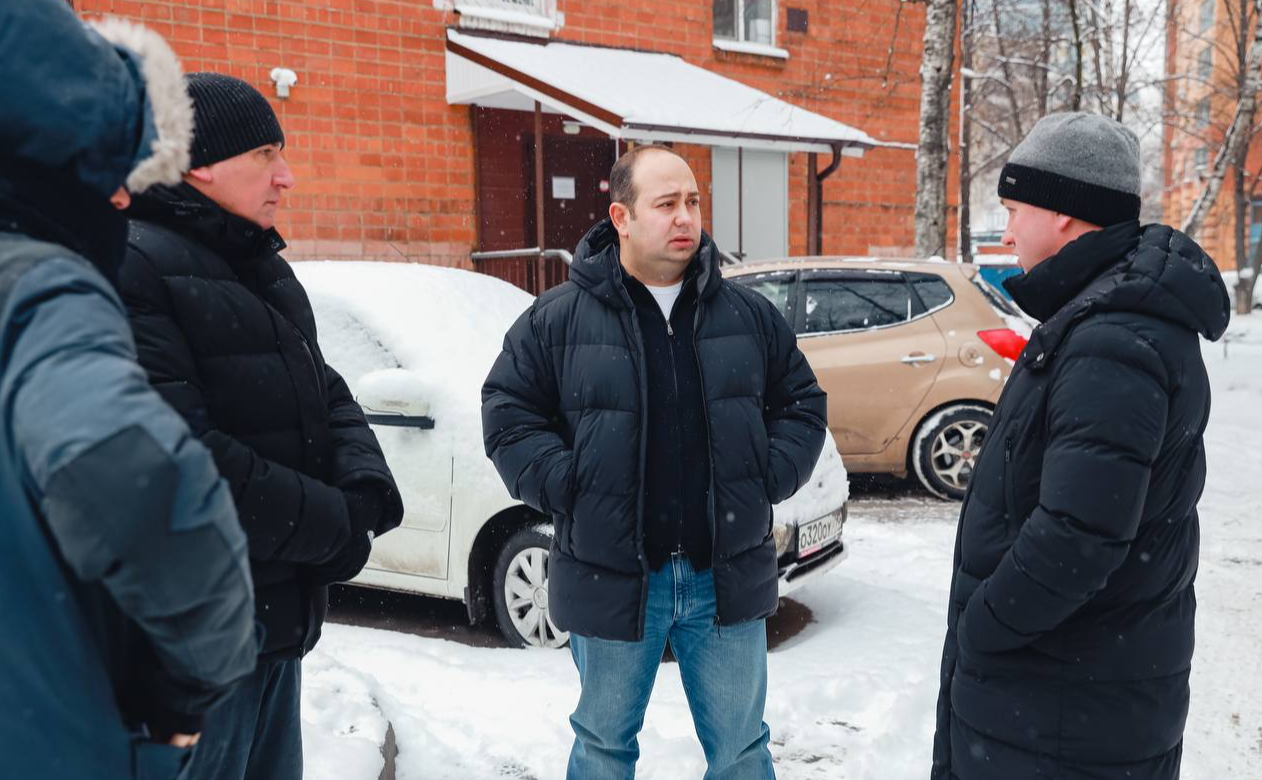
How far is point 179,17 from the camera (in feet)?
33.3

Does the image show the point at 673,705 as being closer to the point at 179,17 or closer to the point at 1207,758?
the point at 1207,758

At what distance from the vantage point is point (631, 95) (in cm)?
1093

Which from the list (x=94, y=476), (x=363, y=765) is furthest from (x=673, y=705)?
(x=94, y=476)

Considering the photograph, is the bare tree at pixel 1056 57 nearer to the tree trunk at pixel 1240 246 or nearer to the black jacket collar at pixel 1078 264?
the tree trunk at pixel 1240 246

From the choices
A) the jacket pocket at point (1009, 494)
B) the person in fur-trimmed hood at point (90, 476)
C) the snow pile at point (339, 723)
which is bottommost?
the snow pile at point (339, 723)

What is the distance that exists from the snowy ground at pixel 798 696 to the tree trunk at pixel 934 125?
5970 millimetres

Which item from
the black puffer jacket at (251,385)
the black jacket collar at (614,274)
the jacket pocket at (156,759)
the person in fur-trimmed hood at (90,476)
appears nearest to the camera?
the person in fur-trimmed hood at (90,476)

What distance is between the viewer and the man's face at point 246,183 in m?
2.00

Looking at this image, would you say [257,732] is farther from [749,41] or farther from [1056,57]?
[1056,57]

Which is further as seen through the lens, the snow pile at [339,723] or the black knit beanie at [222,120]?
the snow pile at [339,723]

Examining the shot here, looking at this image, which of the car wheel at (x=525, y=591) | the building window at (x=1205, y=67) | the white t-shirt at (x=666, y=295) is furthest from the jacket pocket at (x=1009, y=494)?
the building window at (x=1205, y=67)

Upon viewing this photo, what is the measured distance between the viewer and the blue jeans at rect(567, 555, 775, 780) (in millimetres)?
2621

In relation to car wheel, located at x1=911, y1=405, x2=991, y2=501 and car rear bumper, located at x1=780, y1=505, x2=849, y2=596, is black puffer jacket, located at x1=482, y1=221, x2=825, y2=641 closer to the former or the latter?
car rear bumper, located at x1=780, y1=505, x2=849, y2=596

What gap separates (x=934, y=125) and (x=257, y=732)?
10212 millimetres
